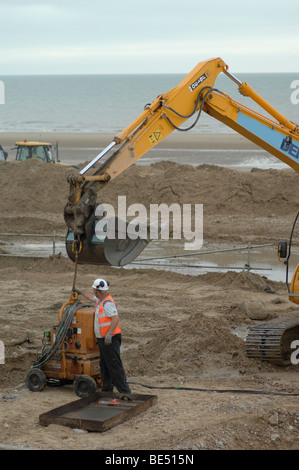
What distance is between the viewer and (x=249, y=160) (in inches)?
1831

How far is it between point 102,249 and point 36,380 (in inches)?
93.6

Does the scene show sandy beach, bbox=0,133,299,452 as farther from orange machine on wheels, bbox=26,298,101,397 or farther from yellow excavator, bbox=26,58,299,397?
yellow excavator, bbox=26,58,299,397

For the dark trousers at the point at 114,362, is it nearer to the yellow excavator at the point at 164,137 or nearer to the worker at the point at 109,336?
the worker at the point at 109,336

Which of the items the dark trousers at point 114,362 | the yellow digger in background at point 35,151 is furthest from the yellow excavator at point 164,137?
the yellow digger in background at point 35,151

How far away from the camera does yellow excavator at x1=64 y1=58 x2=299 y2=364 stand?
9320mm

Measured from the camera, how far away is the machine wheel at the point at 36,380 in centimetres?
1030

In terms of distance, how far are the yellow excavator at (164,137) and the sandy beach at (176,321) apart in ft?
2.14

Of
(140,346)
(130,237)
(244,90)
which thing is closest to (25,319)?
(140,346)

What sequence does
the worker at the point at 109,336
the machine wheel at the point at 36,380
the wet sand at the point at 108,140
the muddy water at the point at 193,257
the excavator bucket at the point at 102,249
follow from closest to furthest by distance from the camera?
the excavator bucket at the point at 102,249 < the worker at the point at 109,336 < the machine wheel at the point at 36,380 < the muddy water at the point at 193,257 < the wet sand at the point at 108,140

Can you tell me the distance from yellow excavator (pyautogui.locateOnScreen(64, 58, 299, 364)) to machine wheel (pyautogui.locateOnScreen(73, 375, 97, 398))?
1.66 meters

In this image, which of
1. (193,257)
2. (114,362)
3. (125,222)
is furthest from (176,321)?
(193,257)

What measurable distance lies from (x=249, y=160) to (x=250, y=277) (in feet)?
99.0

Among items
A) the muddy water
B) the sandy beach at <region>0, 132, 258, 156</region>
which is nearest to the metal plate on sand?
the muddy water
